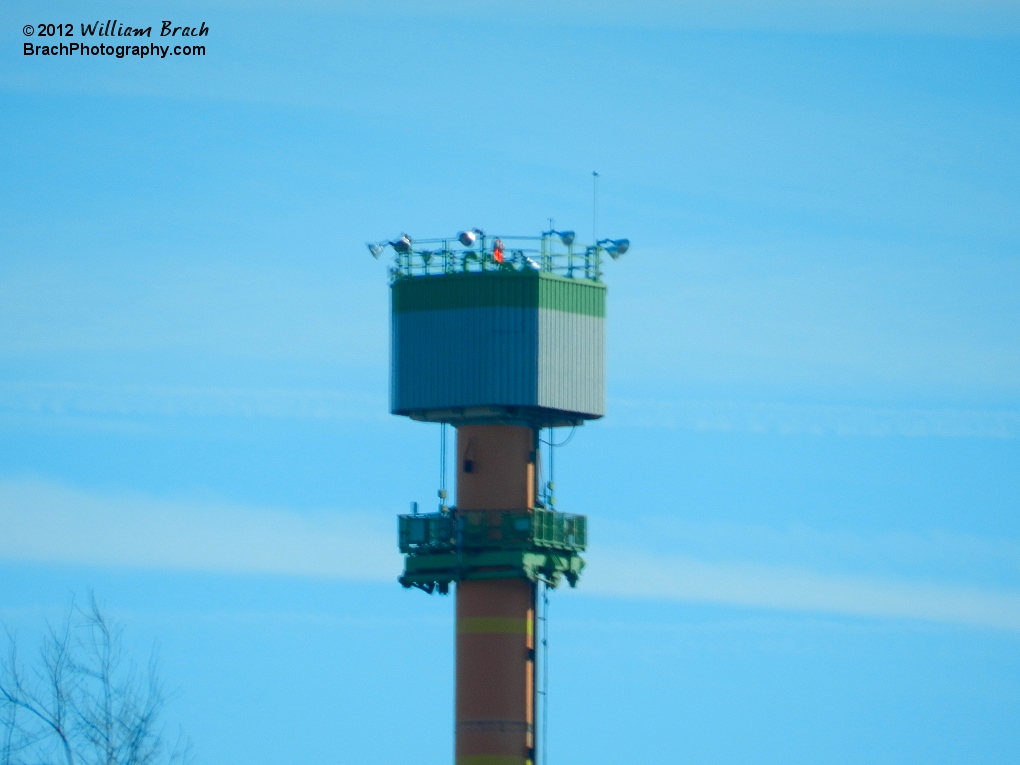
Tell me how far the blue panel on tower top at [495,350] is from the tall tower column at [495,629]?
4.72 ft

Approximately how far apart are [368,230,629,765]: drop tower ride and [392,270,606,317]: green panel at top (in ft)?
0.15

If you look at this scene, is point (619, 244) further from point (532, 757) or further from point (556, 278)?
point (532, 757)

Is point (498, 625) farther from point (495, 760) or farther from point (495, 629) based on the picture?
point (495, 760)

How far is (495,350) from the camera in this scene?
162 m

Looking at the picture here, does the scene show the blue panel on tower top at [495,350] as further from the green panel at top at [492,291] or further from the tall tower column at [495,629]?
the tall tower column at [495,629]

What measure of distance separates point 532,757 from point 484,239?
76.8ft

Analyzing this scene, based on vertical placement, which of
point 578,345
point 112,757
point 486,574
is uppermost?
point 578,345

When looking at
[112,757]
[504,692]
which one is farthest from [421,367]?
[112,757]

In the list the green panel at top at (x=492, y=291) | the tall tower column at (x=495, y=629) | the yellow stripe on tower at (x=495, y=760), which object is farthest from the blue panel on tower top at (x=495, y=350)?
the yellow stripe on tower at (x=495, y=760)

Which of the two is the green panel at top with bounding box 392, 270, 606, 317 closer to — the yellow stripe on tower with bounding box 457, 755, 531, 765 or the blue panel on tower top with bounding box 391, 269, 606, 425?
the blue panel on tower top with bounding box 391, 269, 606, 425

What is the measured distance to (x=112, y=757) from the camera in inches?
5162

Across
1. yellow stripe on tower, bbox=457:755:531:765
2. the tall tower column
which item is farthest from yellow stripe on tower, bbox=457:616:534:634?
yellow stripe on tower, bbox=457:755:531:765

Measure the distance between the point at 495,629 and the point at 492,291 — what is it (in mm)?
15025

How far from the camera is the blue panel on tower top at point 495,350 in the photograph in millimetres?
161500
